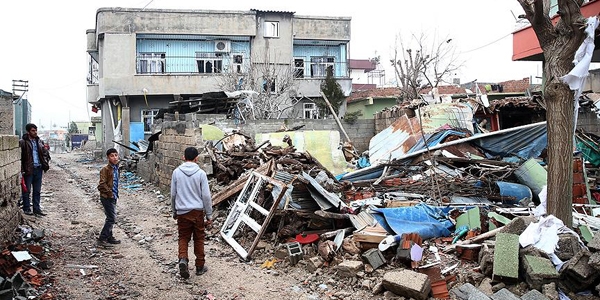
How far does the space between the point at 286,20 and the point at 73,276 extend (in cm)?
2410

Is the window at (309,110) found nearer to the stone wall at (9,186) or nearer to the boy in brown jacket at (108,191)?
the boy in brown jacket at (108,191)

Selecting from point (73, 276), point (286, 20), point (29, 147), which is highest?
point (286, 20)

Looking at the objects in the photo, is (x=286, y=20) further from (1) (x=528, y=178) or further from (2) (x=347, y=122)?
(1) (x=528, y=178)

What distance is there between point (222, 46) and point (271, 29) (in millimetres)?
3063

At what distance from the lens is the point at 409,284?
4902 millimetres

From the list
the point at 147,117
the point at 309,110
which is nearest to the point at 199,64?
the point at 147,117

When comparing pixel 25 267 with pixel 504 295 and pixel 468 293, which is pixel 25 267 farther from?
pixel 504 295

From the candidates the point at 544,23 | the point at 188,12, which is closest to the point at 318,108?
the point at 188,12

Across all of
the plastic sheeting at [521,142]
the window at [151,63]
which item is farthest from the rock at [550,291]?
the window at [151,63]

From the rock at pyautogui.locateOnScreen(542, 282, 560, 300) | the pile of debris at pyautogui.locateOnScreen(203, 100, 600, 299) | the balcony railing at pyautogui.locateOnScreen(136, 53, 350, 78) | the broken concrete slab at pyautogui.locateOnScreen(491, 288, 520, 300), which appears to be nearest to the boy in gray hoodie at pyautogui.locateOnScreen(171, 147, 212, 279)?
the pile of debris at pyautogui.locateOnScreen(203, 100, 600, 299)

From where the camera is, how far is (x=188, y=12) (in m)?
26.2

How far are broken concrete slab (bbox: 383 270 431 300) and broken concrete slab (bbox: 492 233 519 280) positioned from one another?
0.73 metres

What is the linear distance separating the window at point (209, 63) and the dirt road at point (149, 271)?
1931 centimetres

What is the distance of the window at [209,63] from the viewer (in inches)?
1082
